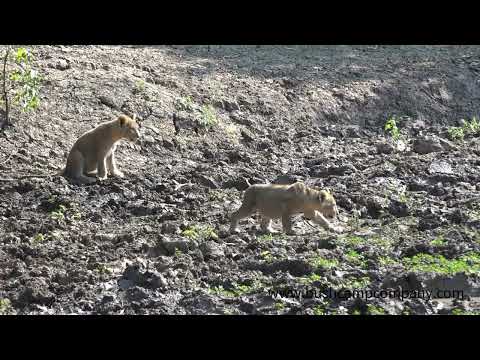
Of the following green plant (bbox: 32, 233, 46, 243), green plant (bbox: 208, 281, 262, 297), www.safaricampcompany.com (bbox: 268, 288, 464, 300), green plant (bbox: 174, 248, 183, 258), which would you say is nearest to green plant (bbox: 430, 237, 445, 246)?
www.safaricampcompany.com (bbox: 268, 288, 464, 300)

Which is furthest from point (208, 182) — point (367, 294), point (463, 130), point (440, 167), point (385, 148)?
point (463, 130)

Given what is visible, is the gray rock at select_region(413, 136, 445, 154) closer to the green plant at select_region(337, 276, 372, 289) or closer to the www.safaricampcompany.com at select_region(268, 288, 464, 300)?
the green plant at select_region(337, 276, 372, 289)

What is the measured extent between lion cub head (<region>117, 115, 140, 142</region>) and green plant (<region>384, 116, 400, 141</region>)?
615 cm

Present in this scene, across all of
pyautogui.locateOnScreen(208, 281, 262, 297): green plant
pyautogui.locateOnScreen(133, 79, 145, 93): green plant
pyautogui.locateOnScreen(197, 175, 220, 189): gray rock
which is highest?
pyautogui.locateOnScreen(133, 79, 145, 93): green plant

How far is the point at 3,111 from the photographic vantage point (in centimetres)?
1745

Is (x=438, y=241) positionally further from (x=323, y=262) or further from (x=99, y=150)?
(x=99, y=150)

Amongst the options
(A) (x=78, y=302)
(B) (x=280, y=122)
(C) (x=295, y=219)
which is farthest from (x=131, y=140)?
(A) (x=78, y=302)

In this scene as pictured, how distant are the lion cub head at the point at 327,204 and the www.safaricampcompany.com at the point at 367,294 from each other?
10.6 feet

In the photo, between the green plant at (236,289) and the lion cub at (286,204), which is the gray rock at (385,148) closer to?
the lion cub at (286,204)

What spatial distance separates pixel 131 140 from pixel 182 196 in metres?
1.90

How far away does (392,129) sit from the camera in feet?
68.7

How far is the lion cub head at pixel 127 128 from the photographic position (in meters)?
16.3

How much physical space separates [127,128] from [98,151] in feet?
2.23

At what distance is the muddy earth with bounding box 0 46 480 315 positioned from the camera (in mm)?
10859
